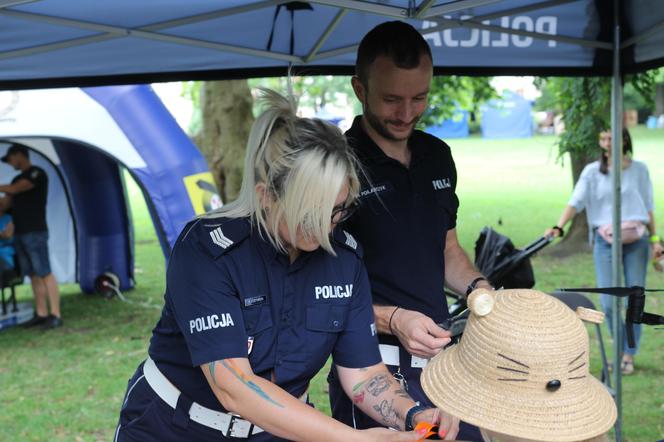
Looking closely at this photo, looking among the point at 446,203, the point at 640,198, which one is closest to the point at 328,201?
the point at 446,203

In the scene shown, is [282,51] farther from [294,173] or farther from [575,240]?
[575,240]

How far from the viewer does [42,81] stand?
371 cm

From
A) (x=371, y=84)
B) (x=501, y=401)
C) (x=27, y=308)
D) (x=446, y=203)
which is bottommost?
(x=27, y=308)

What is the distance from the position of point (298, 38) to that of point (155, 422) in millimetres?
2176

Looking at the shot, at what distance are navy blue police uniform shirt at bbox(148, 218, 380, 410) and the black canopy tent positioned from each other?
4.04ft

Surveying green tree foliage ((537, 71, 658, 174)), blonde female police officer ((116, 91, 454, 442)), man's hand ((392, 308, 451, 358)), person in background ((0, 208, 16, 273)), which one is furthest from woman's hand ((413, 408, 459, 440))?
person in background ((0, 208, 16, 273))

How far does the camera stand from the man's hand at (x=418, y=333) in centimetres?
229

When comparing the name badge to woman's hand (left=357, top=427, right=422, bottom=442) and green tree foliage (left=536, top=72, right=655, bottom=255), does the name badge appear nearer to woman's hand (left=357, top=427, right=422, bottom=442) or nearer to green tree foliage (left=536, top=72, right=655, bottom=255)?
woman's hand (left=357, top=427, right=422, bottom=442)

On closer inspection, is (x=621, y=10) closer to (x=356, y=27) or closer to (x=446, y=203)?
(x=356, y=27)

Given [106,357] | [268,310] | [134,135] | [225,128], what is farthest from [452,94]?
[268,310]

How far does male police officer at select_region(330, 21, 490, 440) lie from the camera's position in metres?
2.51

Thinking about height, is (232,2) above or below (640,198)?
above

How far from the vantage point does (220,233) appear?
197cm

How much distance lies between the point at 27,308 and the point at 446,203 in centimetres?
733
